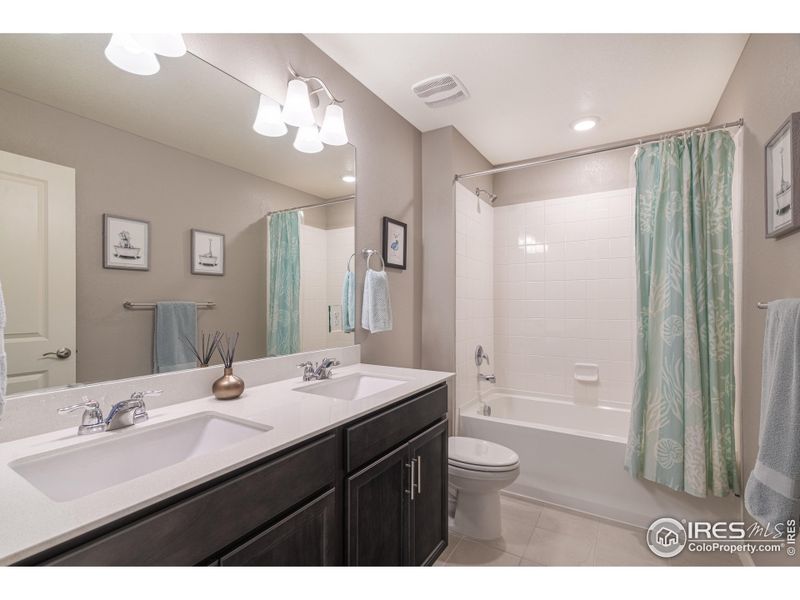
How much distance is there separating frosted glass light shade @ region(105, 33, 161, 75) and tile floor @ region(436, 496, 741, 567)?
7.47 feet

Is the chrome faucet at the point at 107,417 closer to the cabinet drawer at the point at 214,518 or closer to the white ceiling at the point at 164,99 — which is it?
the cabinet drawer at the point at 214,518

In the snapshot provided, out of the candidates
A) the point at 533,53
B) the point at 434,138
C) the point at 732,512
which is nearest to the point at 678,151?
the point at 533,53

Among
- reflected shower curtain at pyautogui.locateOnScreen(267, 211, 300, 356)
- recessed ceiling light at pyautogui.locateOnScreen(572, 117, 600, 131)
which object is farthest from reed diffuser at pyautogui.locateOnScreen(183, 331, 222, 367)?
recessed ceiling light at pyautogui.locateOnScreen(572, 117, 600, 131)

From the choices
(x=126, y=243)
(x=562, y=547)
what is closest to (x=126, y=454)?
(x=126, y=243)

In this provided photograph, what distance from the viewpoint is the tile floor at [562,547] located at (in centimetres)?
179

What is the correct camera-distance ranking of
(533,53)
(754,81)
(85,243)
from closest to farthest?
A: 1. (85,243)
2. (754,81)
3. (533,53)

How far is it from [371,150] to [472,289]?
4.19 feet

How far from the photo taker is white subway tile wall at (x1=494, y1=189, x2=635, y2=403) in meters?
2.86

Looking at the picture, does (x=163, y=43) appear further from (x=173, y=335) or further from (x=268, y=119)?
(x=173, y=335)

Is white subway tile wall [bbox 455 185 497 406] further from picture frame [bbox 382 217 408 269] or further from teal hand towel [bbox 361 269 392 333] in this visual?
teal hand towel [bbox 361 269 392 333]

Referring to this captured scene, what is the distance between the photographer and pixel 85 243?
1.10 meters

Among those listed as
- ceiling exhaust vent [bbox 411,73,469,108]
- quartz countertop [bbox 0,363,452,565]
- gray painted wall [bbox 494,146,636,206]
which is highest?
ceiling exhaust vent [bbox 411,73,469,108]

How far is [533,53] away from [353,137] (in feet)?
3.23
